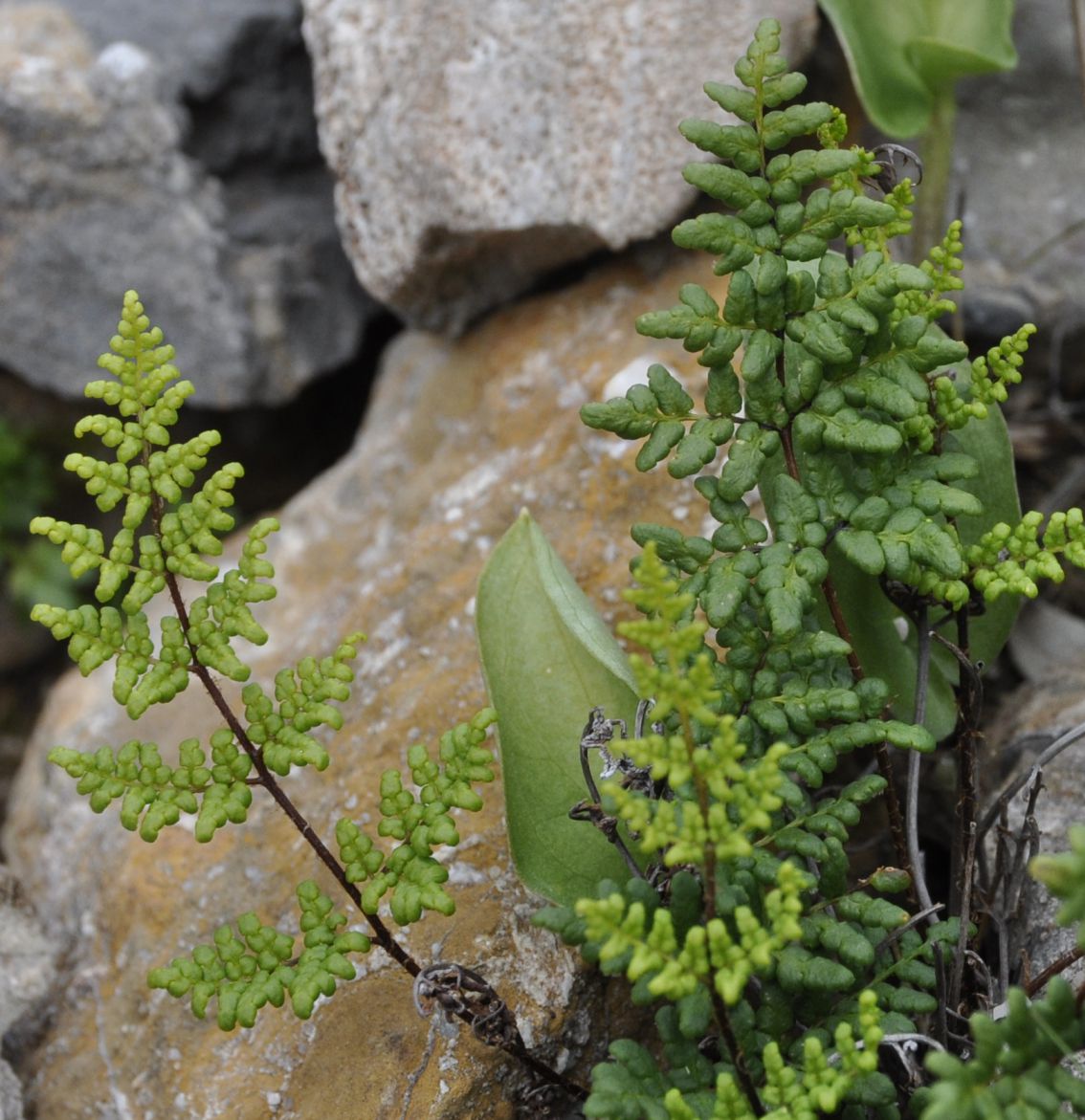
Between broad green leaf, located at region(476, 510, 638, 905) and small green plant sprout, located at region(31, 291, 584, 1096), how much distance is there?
12 cm

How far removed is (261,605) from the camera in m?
1.97

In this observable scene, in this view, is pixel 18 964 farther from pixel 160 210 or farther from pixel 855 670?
pixel 160 210

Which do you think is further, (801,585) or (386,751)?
(386,751)

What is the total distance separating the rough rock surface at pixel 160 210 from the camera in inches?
88.4

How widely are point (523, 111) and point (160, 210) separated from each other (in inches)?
30.6

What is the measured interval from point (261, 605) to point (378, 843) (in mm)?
619

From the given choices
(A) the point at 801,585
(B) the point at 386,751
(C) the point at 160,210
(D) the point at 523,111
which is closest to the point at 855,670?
(A) the point at 801,585

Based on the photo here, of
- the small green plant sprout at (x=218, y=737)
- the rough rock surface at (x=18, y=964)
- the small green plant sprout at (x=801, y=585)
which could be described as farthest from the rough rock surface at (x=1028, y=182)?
the rough rock surface at (x=18, y=964)

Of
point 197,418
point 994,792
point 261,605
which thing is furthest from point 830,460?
point 197,418

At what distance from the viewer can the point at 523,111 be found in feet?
6.17

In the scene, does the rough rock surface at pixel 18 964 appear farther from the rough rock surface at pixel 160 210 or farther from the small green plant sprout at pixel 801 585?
the rough rock surface at pixel 160 210

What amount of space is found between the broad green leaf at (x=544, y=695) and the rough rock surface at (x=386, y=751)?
142 millimetres

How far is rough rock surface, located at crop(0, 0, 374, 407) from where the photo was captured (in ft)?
7.37

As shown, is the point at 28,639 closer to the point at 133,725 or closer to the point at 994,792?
the point at 133,725
